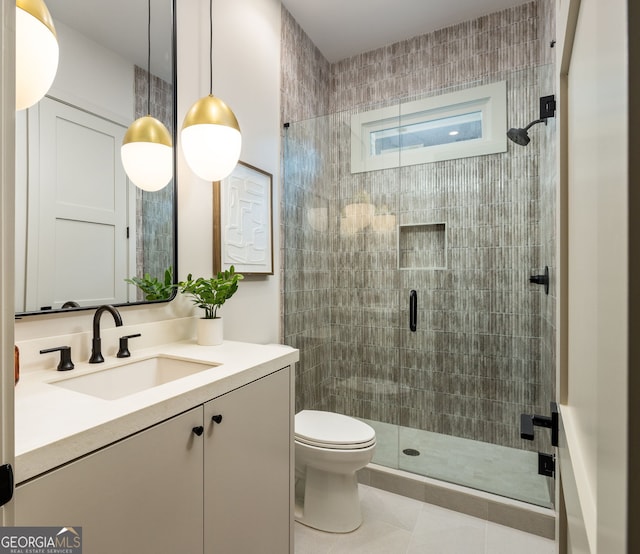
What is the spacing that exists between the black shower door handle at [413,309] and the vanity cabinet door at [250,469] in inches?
51.6

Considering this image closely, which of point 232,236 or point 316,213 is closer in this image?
point 232,236

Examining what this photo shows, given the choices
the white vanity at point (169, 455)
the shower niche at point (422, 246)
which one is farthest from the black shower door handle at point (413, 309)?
the white vanity at point (169, 455)

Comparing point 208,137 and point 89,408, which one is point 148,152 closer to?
point 208,137

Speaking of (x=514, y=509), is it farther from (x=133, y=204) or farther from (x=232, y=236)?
(x=133, y=204)

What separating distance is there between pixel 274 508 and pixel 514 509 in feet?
4.18

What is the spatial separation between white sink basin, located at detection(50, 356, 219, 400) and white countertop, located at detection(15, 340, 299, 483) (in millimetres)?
20

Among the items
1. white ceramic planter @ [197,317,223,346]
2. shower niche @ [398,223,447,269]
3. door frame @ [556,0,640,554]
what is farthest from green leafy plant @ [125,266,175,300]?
shower niche @ [398,223,447,269]

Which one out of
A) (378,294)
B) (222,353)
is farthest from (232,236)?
(378,294)

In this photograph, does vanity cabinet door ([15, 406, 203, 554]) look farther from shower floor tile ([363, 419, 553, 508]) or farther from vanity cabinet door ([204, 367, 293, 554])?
shower floor tile ([363, 419, 553, 508])

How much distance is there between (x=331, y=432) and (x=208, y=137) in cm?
151

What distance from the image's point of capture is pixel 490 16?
245cm

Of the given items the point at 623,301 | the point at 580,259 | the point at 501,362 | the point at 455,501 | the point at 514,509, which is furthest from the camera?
the point at 501,362

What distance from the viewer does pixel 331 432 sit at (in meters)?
1.84

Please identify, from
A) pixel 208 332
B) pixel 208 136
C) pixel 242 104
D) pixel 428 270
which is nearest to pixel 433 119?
pixel 428 270
